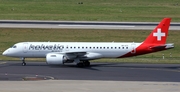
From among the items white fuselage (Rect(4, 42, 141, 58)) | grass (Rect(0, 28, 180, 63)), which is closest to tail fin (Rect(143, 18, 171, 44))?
white fuselage (Rect(4, 42, 141, 58))

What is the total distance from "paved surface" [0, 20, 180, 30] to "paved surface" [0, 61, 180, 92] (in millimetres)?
25419

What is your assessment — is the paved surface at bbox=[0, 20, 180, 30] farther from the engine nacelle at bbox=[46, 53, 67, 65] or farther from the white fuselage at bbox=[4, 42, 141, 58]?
the engine nacelle at bbox=[46, 53, 67, 65]

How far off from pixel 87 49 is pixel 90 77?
32.5ft

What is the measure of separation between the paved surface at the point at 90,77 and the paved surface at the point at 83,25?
25419 mm

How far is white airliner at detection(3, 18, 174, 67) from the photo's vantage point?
185 ft

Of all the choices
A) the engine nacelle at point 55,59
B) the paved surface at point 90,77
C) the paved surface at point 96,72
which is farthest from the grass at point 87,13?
the engine nacelle at point 55,59

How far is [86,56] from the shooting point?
57062mm

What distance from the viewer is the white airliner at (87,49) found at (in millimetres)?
56312

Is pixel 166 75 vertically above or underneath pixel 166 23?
underneath
